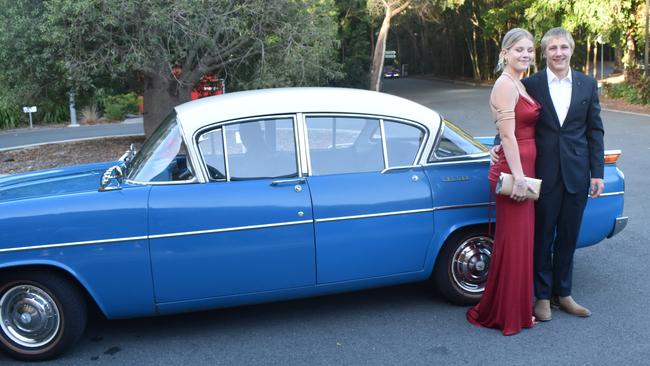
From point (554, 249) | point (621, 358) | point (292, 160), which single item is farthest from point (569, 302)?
point (292, 160)

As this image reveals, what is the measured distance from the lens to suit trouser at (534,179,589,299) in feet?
15.1

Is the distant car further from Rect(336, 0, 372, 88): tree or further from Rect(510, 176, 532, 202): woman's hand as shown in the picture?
Rect(510, 176, 532, 202): woman's hand

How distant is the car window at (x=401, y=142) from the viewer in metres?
4.86

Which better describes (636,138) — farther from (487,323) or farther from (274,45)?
(487,323)

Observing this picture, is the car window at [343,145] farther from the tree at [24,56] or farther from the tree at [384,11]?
the tree at [384,11]

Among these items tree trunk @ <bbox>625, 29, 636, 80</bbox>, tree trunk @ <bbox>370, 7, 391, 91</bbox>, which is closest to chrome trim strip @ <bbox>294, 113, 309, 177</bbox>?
tree trunk @ <bbox>625, 29, 636, 80</bbox>

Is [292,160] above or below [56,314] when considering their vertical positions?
above

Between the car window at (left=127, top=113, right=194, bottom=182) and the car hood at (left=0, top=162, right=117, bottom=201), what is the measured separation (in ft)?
1.10

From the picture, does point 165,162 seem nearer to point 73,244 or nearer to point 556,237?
point 73,244

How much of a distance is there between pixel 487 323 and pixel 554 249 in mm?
744

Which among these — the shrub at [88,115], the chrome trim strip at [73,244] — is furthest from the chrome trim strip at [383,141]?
the shrub at [88,115]

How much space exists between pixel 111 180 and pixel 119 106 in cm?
2302

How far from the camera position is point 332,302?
5316 mm

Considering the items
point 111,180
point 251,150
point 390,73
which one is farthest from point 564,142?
point 390,73
